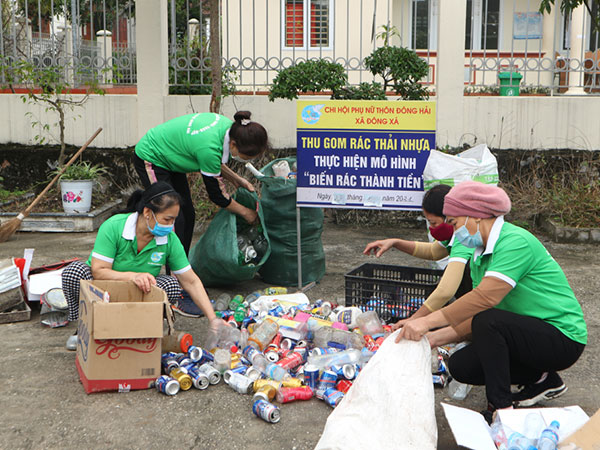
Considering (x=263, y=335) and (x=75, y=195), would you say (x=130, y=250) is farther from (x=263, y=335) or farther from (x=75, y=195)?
(x=75, y=195)

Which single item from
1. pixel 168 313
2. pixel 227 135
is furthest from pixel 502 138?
pixel 168 313

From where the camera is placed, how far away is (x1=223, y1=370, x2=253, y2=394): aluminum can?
3.56 meters

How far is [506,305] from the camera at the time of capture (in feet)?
10.5

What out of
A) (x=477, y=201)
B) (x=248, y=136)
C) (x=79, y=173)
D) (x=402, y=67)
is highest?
(x=402, y=67)

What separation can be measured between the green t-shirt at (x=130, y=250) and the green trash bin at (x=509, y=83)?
18.6 feet

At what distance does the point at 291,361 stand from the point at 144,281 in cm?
89

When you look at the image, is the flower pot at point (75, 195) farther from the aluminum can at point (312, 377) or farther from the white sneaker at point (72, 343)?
the aluminum can at point (312, 377)

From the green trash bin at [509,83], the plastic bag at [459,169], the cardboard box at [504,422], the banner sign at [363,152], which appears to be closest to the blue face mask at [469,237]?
the cardboard box at [504,422]

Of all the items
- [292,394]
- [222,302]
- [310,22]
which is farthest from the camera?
[310,22]

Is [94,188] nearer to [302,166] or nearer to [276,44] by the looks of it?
[276,44]

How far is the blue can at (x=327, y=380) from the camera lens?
3.56 m

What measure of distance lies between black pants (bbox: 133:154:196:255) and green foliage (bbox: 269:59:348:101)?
8.83 ft

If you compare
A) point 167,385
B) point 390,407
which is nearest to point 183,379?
point 167,385

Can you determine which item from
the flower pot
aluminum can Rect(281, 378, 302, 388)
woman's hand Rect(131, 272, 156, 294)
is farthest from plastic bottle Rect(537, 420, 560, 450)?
the flower pot
